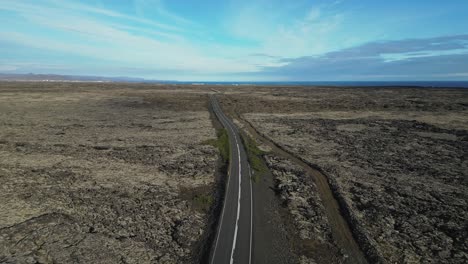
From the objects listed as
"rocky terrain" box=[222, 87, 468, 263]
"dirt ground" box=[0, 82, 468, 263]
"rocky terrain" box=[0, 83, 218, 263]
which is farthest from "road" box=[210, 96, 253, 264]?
"rocky terrain" box=[222, 87, 468, 263]

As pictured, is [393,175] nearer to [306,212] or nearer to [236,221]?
[306,212]

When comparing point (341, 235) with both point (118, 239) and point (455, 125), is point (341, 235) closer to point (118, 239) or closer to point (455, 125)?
point (118, 239)

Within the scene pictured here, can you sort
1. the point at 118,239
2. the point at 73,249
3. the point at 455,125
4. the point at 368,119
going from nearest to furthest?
the point at 73,249 < the point at 118,239 < the point at 455,125 < the point at 368,119

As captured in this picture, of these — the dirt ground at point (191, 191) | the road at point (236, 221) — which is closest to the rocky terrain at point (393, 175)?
the dirt ground at point (191, 191)

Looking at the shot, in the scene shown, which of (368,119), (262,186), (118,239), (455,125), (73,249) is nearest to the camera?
(73,249)

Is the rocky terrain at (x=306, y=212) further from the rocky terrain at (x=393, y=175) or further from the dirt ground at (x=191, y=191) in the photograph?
the rocky terrain at (x=393, y=175)

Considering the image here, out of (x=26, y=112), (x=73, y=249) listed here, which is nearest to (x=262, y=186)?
(x=73, y=249)
